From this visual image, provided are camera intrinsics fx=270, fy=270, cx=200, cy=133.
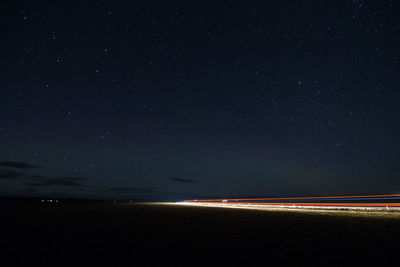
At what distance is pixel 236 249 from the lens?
9.77 metres

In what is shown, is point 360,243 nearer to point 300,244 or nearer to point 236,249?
point 300,244

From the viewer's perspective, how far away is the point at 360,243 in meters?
10.6

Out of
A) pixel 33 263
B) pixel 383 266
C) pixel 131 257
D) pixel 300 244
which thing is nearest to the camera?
pixel 383 266

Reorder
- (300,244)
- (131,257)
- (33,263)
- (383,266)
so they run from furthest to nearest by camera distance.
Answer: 1. (300,244)
2. (131,257)
3. (33,263)
4. (383,266)

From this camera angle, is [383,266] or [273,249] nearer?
[383,266]

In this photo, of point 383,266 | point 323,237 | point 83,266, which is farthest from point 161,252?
point 323,237

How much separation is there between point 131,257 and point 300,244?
6.41 metres

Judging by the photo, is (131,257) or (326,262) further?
(131,257)

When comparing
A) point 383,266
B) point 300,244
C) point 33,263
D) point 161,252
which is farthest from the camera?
point 300,244

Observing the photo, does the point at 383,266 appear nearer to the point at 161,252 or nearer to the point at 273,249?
the point at 273,249

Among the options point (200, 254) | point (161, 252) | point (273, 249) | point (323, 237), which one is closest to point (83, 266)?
point (161, 252)

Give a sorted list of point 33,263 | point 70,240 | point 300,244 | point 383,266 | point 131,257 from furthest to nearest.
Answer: point 70,240 → point 300,244 → point 131,257 → point 33,263 → point 383,266

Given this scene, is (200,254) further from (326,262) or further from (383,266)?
(383,266)

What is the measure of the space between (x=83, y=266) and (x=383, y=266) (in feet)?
27.4
